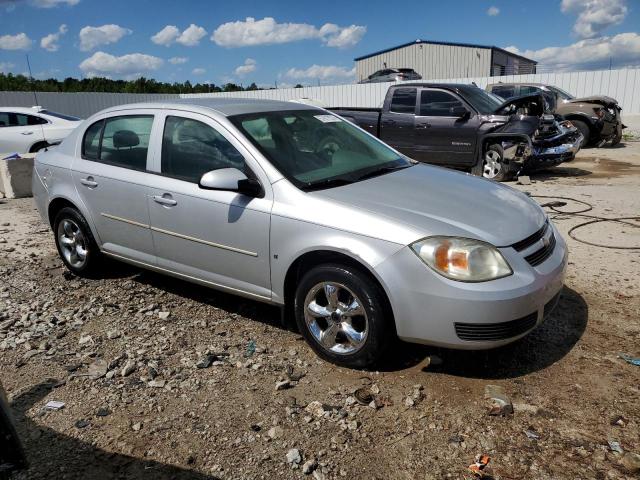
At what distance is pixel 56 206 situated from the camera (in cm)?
518

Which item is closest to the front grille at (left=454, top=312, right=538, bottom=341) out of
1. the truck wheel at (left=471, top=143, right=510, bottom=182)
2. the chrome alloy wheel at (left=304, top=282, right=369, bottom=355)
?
the chrome alloy wheel at (left=304, top=282, right=369, bottom=355)

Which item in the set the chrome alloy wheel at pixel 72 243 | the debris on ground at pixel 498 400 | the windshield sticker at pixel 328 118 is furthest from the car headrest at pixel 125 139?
the debris on ground at pixel 498 400

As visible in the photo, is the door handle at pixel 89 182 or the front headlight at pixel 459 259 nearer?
the front headlight at pixel 459 259

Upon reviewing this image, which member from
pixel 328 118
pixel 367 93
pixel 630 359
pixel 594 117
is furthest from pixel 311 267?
pixel 367 93

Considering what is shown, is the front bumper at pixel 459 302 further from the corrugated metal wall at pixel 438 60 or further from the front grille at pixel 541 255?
the corrugated metal wall at pixel 438 60

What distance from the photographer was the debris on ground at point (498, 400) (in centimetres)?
294

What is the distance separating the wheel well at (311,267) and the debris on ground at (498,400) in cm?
69

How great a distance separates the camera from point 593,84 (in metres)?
20.7

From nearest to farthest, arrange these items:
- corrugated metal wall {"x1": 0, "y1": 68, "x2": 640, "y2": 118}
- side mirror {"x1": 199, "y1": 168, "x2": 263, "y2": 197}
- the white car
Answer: side mirror {"x1": 199, "y1": 168, "x2": 263, "y2": 197}, the white car, corrugated metal wall {"x1": 0, "y1": 68, "x2": 640, "y2": 118}

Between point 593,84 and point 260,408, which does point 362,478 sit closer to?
point 260,408

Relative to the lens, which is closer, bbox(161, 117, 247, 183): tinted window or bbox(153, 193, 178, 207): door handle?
bbox(161, 117, 247, 183): tinted window

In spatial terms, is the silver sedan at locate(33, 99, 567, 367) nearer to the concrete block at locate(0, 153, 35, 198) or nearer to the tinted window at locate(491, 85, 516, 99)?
the concrete block at locate(0, 153, 35, 198)

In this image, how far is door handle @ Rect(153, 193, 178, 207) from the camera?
3984mm

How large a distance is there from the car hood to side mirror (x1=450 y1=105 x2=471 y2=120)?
6.26 m
